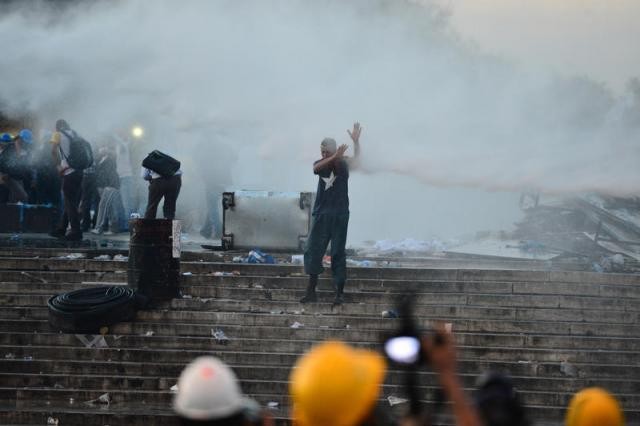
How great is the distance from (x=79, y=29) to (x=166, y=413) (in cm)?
862

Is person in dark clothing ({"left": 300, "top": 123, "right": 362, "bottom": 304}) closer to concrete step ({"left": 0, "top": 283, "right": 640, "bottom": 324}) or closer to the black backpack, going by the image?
concrete step ({"left": 0, "top": 283, "right": 640, "bottom": 324})

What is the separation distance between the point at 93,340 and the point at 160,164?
336 centimetres

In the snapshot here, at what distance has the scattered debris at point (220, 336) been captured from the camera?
11.1 metres

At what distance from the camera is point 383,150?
54.2 feet

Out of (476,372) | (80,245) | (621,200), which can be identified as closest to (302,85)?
(80,245)

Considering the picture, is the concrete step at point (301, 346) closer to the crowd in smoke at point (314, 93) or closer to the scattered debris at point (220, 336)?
the scattered debris at point (220, 336)

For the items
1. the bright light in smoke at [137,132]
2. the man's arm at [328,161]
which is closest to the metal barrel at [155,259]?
the man's arm at [328,161]

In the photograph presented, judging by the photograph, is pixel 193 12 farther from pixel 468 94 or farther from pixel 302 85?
pixel 468 94

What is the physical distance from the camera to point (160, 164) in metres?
13.7

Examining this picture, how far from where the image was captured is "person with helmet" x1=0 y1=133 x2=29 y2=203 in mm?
17297

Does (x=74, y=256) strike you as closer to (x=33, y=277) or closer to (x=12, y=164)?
(x=33, y=277)

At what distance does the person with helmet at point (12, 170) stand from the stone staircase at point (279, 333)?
4.34 m

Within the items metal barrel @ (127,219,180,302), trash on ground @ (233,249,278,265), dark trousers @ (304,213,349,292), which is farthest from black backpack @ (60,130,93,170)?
dark trousers @ (304,213,349,292)

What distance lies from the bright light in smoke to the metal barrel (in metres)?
7.90
